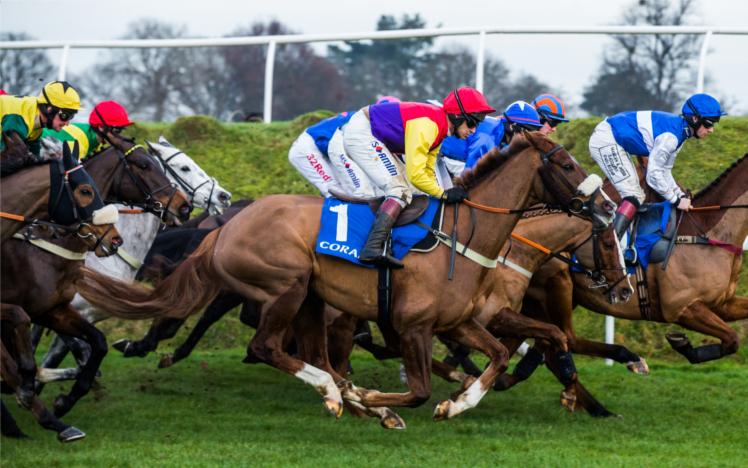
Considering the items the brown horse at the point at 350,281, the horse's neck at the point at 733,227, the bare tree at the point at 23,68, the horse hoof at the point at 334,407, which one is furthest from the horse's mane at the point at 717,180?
the bare tree at the point at 23,68

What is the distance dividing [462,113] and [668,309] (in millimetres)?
2034

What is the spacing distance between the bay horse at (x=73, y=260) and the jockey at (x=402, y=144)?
54.0 inches

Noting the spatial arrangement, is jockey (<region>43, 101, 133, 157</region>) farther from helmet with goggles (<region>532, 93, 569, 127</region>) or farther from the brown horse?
helmet with goggles (<region>532, 93, 569, 127</region>)

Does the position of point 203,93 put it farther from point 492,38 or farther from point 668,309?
point 668,309

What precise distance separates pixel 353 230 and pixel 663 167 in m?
2.18

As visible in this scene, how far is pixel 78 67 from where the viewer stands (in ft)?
40.6

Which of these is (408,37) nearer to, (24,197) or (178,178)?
(178,178)

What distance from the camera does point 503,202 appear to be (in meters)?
6.28

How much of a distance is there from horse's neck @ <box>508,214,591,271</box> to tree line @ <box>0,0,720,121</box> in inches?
152

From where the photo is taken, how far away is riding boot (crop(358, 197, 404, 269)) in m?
6.11

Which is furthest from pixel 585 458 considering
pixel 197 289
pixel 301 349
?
pixel 197 289

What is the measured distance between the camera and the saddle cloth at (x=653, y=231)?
7336 mm

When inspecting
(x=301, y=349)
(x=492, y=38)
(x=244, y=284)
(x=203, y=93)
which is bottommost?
(x=203, y=93)

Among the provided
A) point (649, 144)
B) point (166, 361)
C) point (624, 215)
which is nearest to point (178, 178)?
point (166, 361)
